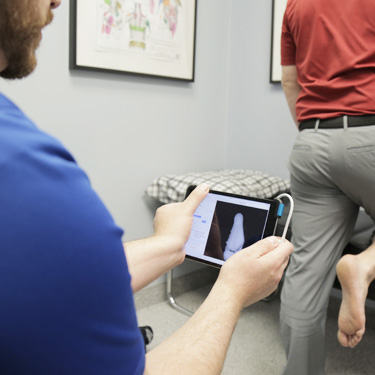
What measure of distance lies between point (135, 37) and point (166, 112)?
384 mm

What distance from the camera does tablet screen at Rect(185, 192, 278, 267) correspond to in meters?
0.80

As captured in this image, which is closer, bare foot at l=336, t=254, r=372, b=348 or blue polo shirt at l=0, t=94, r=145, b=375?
blue polo shirt at l=0, t=94, r=145, b=375

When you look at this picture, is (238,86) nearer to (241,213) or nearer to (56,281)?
(241,213)

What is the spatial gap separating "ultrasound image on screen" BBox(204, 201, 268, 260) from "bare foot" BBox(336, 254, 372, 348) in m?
0.49

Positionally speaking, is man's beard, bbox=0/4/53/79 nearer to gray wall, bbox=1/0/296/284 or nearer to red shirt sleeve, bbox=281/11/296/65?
red shirt sleeve, bbox=281/11/296/65

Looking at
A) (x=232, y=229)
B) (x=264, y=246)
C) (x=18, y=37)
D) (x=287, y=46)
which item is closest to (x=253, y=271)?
(x=264, y=246)

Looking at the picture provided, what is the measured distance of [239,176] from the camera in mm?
2088

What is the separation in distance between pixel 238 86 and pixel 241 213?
5.41ft

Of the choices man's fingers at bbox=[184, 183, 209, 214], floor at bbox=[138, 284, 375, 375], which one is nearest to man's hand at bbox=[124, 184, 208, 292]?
man's fingers at bbox=[184, 183, 209, 214]

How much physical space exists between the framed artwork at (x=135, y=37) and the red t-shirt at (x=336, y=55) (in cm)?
83

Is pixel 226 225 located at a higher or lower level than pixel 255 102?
lower

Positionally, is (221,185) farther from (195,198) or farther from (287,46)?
(195,198)

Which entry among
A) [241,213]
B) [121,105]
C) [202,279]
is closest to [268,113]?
[121,105]

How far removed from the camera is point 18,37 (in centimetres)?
55
